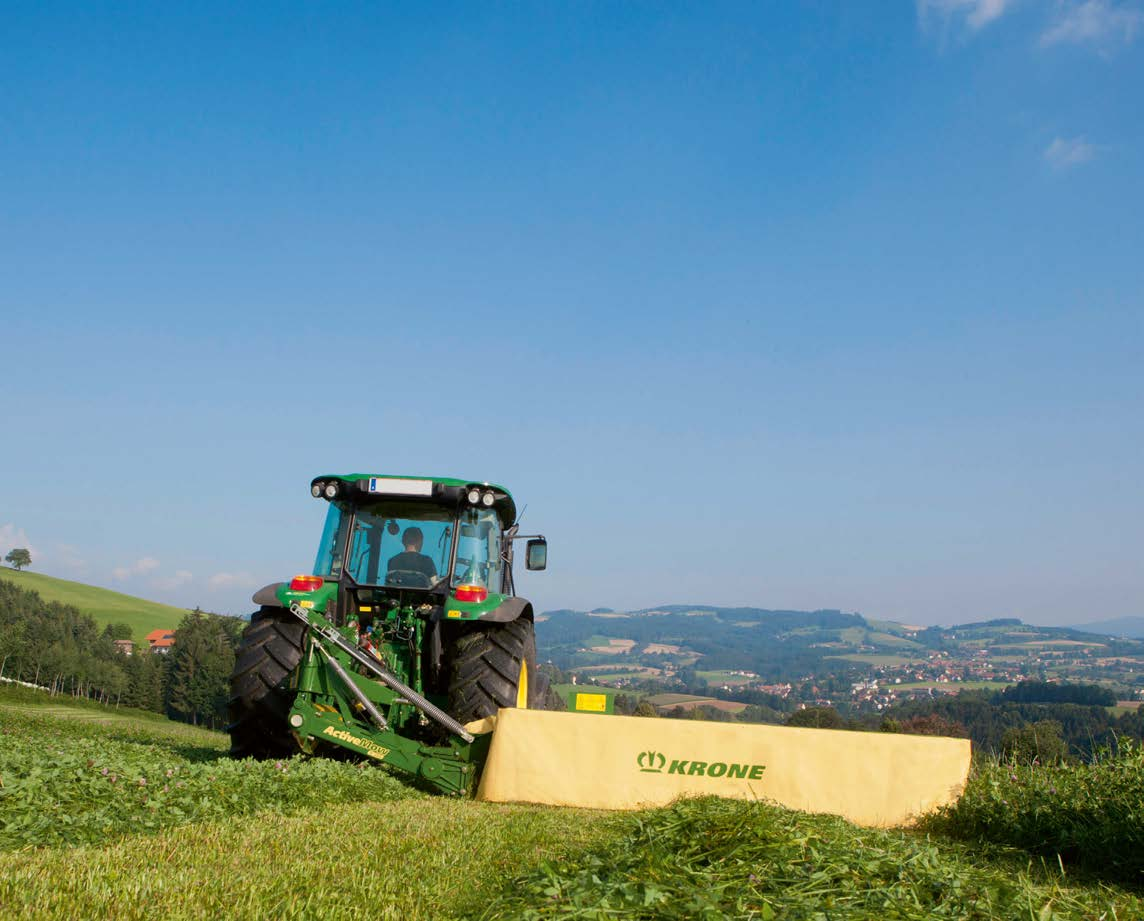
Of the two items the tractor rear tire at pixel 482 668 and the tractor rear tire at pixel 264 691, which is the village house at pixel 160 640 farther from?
the tractor rear tire at pixel 482 668

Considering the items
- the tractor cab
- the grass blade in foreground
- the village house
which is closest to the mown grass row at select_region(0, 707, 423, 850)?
the tractor cab

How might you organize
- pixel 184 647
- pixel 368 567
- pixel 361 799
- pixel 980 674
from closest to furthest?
pixel 361 799
pixel 368 567
pixel 184 647
pixel 980 674

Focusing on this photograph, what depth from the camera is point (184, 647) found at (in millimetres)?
68750

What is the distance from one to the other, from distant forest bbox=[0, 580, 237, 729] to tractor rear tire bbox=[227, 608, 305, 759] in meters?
59.4

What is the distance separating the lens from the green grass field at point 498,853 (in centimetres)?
327

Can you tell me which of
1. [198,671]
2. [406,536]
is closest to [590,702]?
[406,536]

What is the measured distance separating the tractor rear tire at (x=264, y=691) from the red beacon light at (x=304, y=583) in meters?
0.33

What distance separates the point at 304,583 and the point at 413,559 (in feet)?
3.31

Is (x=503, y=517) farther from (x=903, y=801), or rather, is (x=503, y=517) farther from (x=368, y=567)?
(x=903, y=801)

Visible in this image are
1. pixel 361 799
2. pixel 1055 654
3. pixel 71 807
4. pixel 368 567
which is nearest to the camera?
pixel 71 807

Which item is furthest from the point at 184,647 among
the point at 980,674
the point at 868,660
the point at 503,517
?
the point at 868,660

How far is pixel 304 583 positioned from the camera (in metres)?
8.39

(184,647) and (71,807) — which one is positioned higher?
(71,807)

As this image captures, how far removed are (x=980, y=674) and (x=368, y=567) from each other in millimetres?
77484
